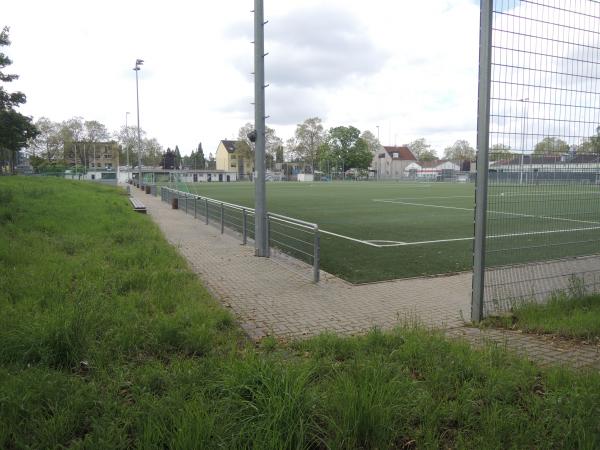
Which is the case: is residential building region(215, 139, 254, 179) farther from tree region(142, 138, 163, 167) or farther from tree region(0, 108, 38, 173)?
tree region(0, 108, 38, 173)

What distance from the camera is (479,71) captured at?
5.23m

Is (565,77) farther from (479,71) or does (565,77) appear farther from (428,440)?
(428,440)

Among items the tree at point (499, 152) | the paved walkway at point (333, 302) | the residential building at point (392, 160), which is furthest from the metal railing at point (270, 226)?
the residential building at point (392, 160)

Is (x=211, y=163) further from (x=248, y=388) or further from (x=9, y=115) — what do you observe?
(x=248, y=388)

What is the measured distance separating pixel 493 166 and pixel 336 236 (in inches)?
308

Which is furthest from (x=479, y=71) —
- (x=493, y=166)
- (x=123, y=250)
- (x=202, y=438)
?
(x=123, y=250)

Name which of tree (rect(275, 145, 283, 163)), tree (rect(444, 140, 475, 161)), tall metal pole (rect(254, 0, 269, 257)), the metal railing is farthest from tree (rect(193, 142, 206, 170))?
tall metal pole (rect(254, 0, 269, 257))

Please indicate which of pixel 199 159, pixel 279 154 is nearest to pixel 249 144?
pixel 279 154

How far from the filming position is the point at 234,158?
12756cm

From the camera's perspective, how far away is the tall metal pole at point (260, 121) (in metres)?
9.81

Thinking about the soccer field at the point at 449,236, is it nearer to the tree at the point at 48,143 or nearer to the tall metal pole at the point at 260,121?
the tall metal pole at the point at 260,121

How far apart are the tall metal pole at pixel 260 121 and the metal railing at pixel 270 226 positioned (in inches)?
5.9

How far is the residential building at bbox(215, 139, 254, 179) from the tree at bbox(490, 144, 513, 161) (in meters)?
103

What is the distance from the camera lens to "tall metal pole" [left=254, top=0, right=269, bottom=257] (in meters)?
9.81
